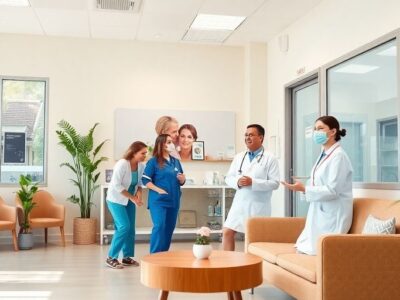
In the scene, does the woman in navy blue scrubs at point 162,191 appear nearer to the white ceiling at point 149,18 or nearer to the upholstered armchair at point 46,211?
the white ceiling at point 149,18

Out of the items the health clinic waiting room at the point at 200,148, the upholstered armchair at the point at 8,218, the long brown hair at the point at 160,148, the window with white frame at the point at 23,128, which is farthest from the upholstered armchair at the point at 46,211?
the long brown hair at the point at 160,148

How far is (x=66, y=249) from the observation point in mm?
7008

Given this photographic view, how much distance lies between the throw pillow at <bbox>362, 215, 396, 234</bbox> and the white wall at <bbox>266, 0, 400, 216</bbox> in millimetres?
887

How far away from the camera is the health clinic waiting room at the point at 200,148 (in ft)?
12.4

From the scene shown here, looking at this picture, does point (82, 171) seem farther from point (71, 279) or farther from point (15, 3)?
point (71, 279)

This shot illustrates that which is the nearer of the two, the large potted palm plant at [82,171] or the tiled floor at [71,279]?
the tiled floor at [71,279]

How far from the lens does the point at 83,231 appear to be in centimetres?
745

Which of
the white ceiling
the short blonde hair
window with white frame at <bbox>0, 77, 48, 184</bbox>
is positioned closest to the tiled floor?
window with white frame at <bbox>0, 77, 48, 184</bbox>

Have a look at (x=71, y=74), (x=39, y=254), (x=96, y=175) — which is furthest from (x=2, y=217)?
(x=71, y=74)

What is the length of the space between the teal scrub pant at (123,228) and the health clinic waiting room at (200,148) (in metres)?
0.02

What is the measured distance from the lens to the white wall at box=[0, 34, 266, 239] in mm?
7855

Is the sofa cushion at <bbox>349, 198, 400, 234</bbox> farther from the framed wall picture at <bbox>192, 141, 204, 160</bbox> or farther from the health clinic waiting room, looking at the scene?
the framed wall picture at <bbox>192, 141, 204, 160</bbox>

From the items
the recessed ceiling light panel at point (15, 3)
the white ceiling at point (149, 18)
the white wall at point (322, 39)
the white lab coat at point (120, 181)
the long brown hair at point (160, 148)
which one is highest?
the recessed ceiling light panel at point (15, 3)

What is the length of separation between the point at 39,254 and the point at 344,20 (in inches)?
186
